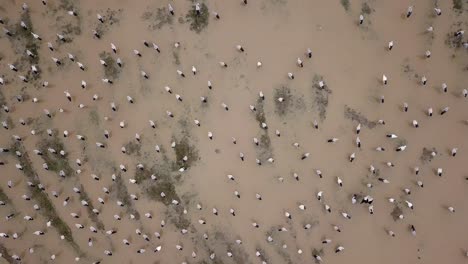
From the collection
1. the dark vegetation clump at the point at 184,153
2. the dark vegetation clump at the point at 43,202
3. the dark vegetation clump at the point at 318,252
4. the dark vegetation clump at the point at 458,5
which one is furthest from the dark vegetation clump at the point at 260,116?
the dark vegetation clump at the point at 43,202

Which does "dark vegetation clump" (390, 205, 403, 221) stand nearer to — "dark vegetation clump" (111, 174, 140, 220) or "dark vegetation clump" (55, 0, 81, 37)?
"dark vegetation clump" (111, 174, 140, 220)

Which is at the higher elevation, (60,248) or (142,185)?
(142,185)

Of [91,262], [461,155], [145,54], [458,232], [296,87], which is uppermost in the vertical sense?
[145,54]

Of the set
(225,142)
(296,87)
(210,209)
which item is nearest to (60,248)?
(210,209)

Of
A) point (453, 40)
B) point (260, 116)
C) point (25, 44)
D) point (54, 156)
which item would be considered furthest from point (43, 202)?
point (453, 40)

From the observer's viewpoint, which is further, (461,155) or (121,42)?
(121,42)

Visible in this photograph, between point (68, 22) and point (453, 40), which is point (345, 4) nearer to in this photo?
point (453, 40)

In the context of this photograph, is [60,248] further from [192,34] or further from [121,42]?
[192,34]

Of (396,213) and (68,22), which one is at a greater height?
(68,22)
